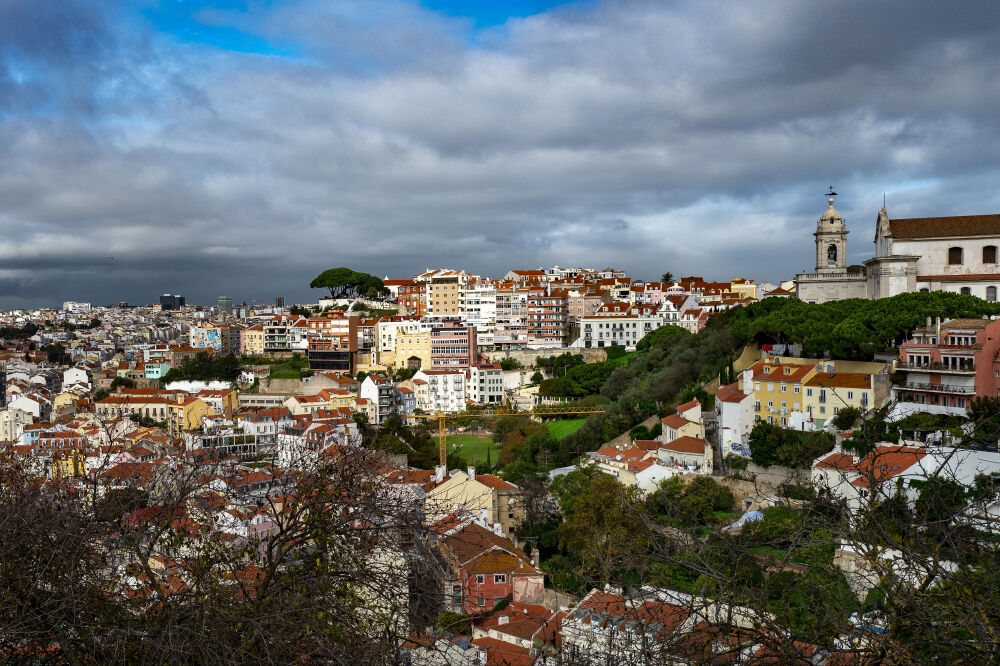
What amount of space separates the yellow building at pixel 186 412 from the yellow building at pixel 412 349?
1306cm

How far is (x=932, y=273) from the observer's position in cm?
2662

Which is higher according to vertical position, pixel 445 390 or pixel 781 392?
pixel 781 392

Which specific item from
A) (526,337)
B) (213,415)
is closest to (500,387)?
(526,337)

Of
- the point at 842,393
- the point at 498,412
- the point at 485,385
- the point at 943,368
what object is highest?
the point at 943,368

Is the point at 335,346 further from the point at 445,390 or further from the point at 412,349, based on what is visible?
the point at 445,390

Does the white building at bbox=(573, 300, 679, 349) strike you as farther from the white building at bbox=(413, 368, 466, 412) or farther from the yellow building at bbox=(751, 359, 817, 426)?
the yellow building at bbox=(751, 359, 817, 426)

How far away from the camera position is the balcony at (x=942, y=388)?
18219 millimetres

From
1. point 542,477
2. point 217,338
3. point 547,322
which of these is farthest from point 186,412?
point 217,338

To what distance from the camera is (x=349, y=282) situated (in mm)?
65562

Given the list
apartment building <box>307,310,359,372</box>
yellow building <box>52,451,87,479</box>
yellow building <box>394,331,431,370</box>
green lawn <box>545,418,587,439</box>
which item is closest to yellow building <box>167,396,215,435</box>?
apartment building <box>307,310,359,372</box>

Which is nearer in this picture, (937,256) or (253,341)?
(937,256)

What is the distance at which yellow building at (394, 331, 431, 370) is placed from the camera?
158 ft

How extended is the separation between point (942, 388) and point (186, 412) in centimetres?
3256

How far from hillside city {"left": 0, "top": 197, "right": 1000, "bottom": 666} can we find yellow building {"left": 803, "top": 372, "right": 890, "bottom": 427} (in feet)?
0.26
